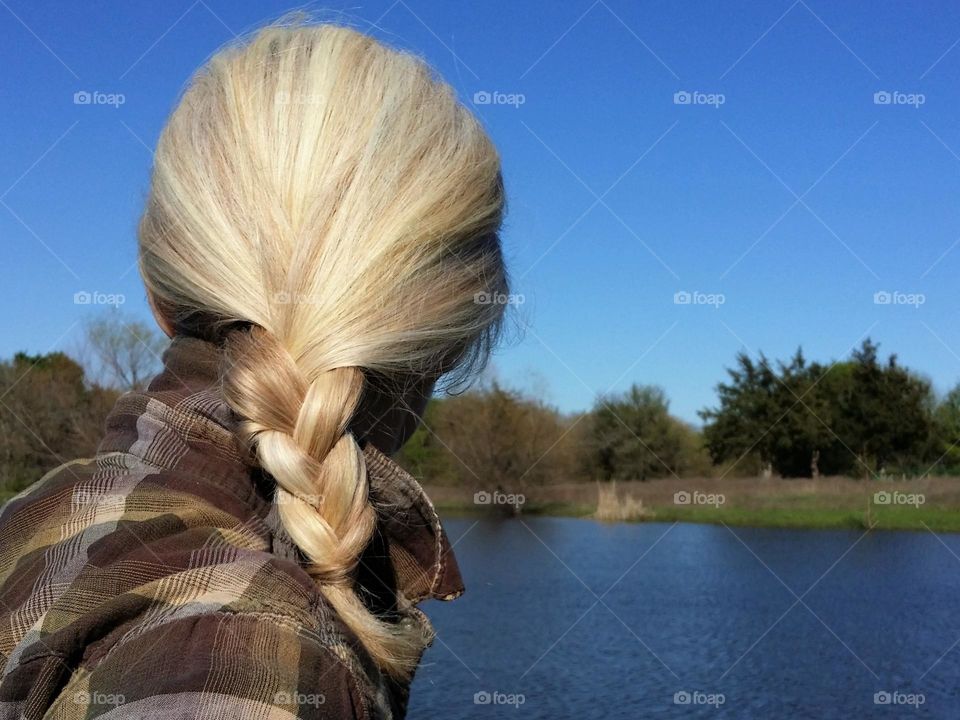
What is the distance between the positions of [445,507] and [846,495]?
943 centimetres

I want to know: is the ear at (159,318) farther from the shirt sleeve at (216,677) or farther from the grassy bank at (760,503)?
the grassy bank at (760,503)

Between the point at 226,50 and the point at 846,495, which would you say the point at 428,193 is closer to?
the point at 226,50

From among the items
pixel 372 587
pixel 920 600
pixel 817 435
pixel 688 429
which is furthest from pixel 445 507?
pixel 372 587

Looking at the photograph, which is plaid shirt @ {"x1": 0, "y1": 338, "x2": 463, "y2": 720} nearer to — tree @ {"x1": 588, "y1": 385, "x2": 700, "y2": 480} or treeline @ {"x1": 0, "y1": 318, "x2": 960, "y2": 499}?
treeline @ {"x1": 0, "y1": 318, "x2": 960, "y2": 499}

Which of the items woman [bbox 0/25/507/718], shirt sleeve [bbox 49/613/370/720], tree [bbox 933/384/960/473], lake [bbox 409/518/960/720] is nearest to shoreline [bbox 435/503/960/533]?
lake [bbox 409/518/960/720]

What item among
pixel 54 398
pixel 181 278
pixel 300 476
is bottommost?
pixel 300 476

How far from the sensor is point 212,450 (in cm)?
89

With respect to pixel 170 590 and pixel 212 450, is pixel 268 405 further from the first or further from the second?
pixel 170 590

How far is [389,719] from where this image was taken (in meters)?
0.81

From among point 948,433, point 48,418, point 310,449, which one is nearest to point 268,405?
point 310,449

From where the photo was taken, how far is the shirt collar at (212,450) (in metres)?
0.88

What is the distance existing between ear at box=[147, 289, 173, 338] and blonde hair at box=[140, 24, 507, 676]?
57 mm

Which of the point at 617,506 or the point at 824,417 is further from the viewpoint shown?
the point at 617,506

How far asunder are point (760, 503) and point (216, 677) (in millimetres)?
23868
